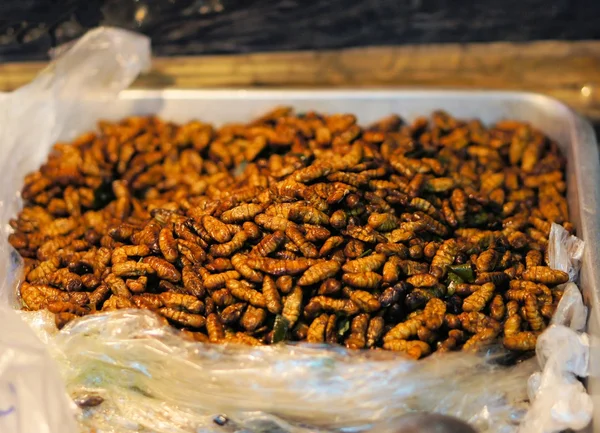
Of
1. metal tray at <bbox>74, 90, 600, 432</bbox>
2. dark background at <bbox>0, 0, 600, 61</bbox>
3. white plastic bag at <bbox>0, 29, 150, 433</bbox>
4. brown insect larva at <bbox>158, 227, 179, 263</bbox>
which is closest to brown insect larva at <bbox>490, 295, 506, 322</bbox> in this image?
metal tray at <bbox>74, 90, 600, 432</bbox>

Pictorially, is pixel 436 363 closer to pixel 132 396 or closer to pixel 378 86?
pixel 132 396

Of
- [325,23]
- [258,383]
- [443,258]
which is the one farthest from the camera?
[325,23]

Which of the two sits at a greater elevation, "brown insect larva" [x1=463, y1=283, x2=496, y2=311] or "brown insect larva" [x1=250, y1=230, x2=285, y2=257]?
"brown insect larva" [x1=250, y1=230, x2=285, y2=257]

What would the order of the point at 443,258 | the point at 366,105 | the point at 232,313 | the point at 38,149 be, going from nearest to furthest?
the point at 232,313 < the point at 443,258 < the point at 38,149 < the point at 366,105

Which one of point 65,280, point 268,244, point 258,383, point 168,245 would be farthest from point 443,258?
point 65,280

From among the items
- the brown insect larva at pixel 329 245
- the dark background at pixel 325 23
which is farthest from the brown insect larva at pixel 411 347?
the dark background at pixel 325 23

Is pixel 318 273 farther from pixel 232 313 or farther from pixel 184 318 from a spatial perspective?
pixel 184 318

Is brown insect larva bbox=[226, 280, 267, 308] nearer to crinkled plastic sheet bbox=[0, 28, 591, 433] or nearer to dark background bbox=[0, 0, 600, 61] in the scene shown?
crinkled plastic sheet bbox=[0, 28, 591, 433]
